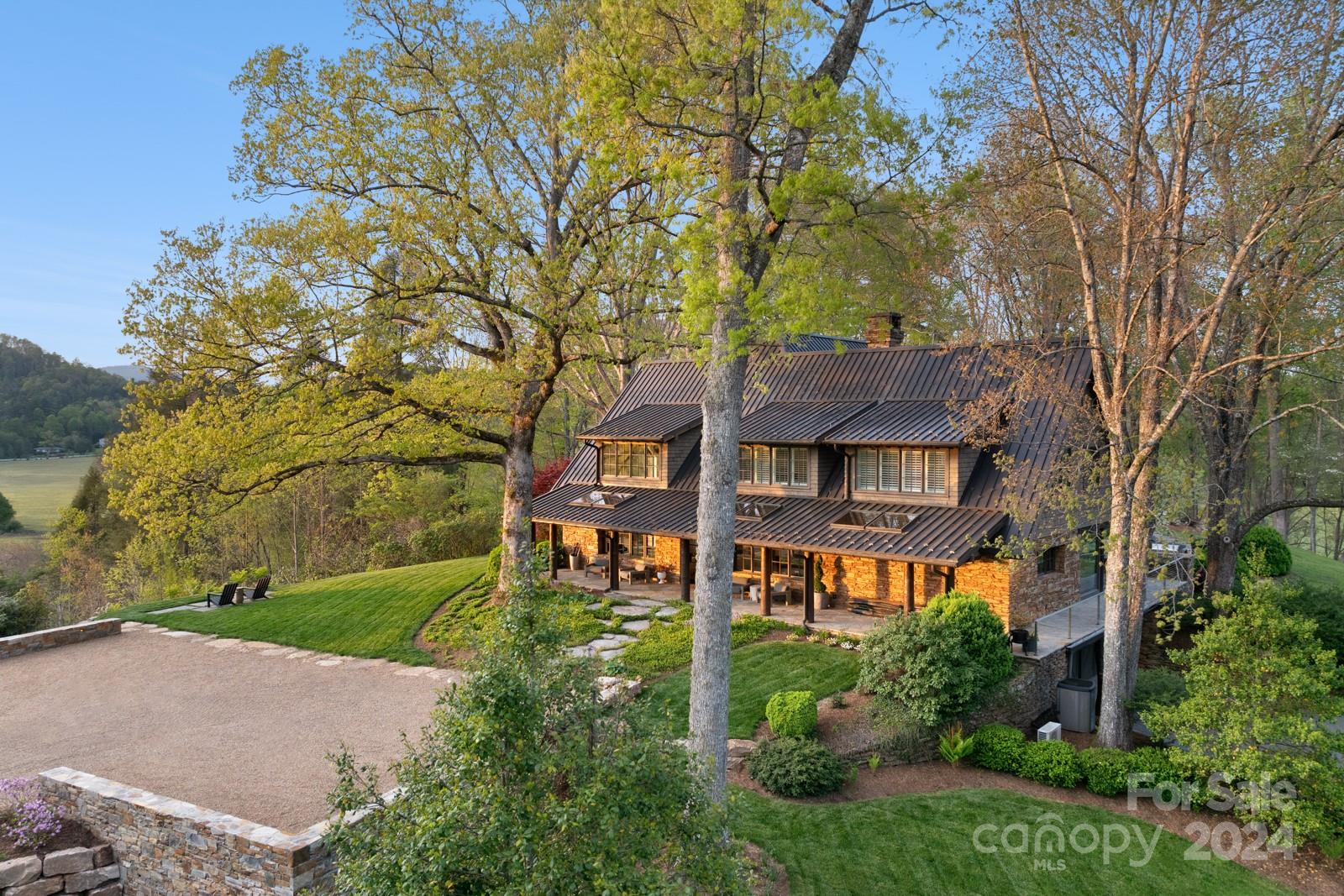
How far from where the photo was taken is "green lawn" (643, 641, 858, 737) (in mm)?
12391

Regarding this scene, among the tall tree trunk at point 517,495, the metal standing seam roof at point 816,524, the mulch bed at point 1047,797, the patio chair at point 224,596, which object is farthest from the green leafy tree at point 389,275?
the mulch bed at point 1047,797

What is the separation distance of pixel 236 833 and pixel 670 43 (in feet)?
33.4

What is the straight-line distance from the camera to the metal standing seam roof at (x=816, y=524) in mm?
14595

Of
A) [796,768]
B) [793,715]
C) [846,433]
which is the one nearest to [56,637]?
[793,715]

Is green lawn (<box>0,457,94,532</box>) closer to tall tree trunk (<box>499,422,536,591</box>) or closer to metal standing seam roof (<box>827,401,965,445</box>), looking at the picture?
tall tree trunk (<box>499,422,536,591</box>)

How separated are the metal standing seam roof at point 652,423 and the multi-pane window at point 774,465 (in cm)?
197

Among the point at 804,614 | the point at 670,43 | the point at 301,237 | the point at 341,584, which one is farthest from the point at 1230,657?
the point at 341,584

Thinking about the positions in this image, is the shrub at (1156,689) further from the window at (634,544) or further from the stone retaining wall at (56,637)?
the stone retaining wall at (56,637)

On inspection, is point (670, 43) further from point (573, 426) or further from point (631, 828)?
point (573, 426)

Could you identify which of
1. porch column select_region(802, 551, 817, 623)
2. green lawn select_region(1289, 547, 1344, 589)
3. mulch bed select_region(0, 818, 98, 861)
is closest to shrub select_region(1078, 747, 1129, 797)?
porch column select_region(802, 551, 817, 623)

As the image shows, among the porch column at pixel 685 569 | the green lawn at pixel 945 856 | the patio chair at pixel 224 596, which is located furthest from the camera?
the patio chair at pixel 224 596

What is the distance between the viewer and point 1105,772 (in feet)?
36.5

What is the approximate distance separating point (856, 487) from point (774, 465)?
2.29 m

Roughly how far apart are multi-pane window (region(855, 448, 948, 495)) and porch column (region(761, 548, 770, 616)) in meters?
2.67
